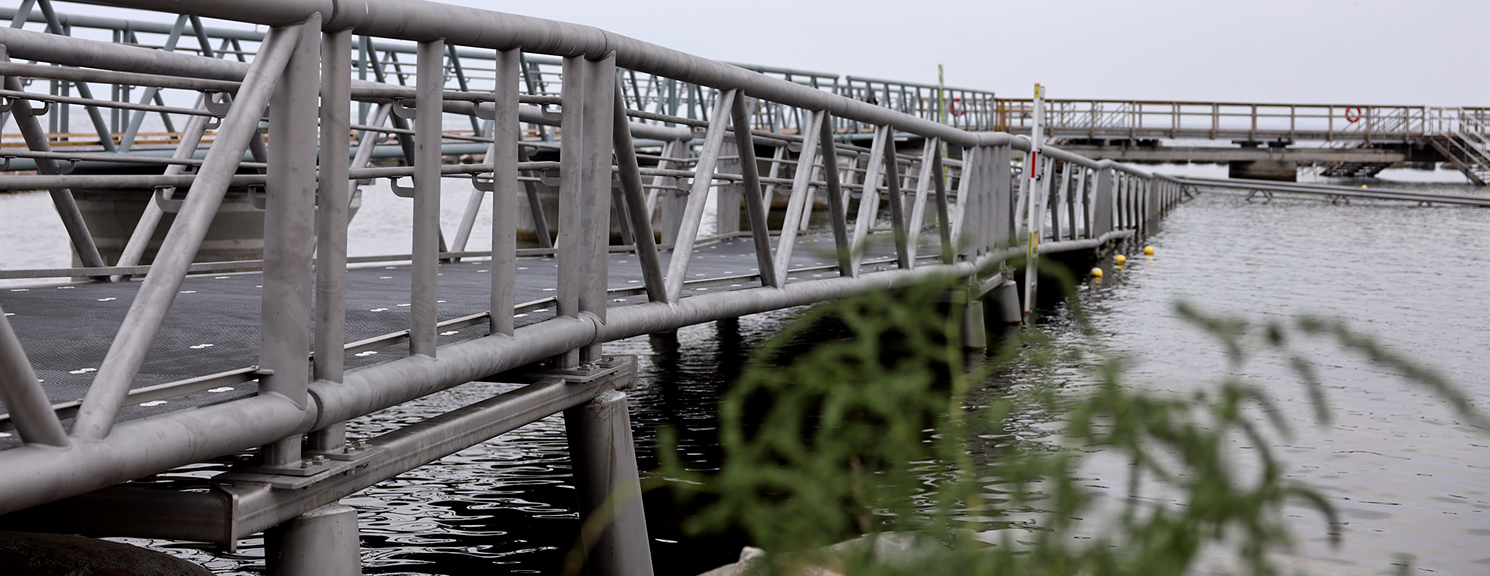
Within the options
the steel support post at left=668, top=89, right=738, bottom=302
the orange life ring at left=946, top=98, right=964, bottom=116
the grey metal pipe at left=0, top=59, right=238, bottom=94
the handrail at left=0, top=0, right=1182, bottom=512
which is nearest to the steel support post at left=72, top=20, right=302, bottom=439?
the handrail at left=0, top=0, right=1182, bottom=512

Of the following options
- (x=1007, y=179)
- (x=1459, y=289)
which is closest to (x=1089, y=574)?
(x=1007, y=179)

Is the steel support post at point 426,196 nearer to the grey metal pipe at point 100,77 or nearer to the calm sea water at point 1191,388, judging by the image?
the grey metal pipe at point 100,77

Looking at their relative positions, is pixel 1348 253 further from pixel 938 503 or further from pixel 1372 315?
pixel 938 503

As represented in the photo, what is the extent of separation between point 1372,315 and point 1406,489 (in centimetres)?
628

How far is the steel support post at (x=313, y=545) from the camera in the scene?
2727 mm

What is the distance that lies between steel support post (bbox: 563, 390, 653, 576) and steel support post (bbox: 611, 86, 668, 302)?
0.58m

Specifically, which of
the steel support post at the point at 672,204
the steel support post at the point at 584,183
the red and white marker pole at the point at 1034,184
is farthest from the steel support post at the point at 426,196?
the red and white marker pole at the point at 1034,184

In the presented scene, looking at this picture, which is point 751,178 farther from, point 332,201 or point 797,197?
point 332,201

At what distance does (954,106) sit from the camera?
4031cm

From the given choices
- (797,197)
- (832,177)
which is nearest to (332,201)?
(797,197)

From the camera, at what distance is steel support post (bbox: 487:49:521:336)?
3455 mm

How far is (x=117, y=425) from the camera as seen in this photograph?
87.9 inches

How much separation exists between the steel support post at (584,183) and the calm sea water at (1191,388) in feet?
3.29

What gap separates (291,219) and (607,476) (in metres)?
1.80
